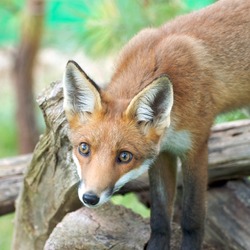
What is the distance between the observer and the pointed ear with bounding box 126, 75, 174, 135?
342 centimetres

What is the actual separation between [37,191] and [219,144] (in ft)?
4.23

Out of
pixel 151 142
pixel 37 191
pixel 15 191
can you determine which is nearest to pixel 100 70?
pixel 15 191

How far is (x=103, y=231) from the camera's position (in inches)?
157

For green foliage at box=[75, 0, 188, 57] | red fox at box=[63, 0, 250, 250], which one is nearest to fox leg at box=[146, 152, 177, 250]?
red fox at box=[63, 0, 250, 250]

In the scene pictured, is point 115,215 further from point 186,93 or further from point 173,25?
point 173,25

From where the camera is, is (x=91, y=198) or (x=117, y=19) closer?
(x=91, y=198)

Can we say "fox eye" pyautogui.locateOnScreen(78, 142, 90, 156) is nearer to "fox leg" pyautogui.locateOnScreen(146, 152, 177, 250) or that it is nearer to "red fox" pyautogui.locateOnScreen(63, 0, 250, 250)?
"red fox" pyautogui.locateOnScreen(63, 0, 250, 250)

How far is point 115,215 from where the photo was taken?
4.16 m

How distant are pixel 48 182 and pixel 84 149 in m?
0.86

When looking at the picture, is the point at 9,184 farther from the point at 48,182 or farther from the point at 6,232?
the point at 6,232

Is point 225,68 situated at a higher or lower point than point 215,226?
higher

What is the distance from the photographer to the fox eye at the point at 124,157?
3.38 meters

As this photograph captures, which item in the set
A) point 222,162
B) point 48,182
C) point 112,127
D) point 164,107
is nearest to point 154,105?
point 164,107

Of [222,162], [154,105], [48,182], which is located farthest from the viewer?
[222,162]
